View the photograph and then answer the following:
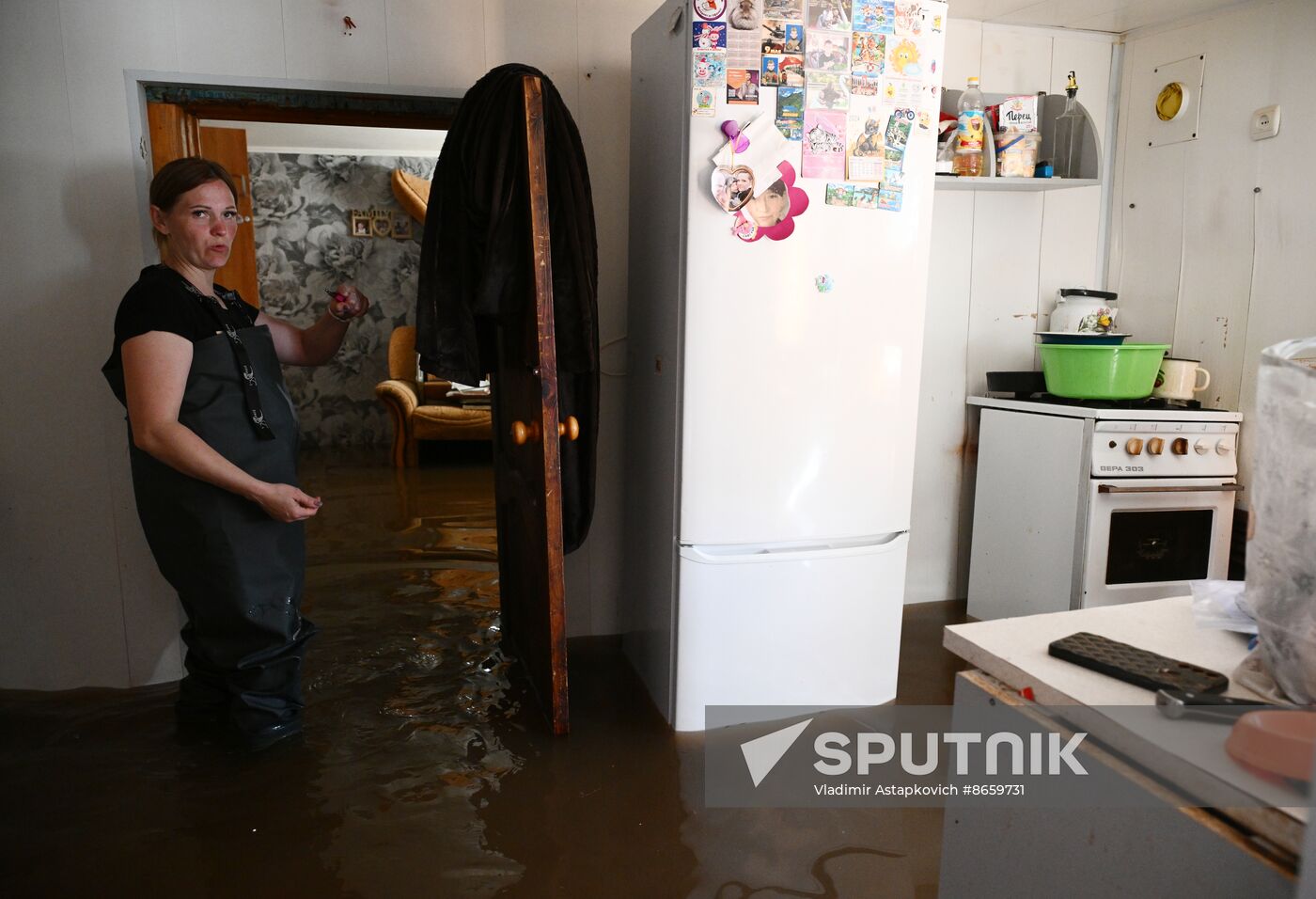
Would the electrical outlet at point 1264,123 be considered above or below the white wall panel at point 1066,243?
above

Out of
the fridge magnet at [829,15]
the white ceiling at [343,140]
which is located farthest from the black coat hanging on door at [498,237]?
the white ceiling at [343,140]

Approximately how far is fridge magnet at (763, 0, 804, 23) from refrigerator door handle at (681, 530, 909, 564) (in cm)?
136

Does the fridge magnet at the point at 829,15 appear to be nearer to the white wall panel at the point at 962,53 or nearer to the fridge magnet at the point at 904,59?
the fridge magnet at the point at 904,59

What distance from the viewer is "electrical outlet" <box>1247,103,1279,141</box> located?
265 cm

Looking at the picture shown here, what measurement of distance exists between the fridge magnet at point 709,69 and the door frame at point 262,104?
87 cm

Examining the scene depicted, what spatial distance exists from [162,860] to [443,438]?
14.5 feet

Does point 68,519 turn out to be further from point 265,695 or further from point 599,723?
point 599,723

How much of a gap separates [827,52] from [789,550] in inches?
51.6

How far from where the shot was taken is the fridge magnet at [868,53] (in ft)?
6.98

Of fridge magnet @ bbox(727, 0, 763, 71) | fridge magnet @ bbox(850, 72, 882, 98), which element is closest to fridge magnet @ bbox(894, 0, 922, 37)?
fridge magnet @ bbox(850, 72, 882, 98)

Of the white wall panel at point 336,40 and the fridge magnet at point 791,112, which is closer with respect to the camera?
the fridge magnet at point 791,112

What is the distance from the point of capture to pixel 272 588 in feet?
6.97

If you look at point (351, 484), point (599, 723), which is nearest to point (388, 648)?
point (599, 723)

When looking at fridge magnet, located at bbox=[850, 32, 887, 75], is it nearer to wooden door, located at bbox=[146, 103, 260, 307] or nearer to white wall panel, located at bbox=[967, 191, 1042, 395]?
white wall panel, located at bbox=[967, 191, 1042, 395]
